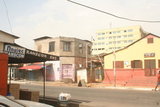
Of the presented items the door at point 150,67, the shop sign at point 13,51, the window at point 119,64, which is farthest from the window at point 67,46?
the shop sign at point 13,51

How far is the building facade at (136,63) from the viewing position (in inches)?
1284

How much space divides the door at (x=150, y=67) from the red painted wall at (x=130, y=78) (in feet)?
2.10

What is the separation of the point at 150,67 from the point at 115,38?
90.8 m

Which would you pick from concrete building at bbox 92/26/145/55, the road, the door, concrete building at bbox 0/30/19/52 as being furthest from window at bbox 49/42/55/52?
concrete building at bbox 92/26/145/55

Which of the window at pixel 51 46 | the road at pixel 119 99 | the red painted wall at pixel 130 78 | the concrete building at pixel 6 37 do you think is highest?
the window at pixel 51 46

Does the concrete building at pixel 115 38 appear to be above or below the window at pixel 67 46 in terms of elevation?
above

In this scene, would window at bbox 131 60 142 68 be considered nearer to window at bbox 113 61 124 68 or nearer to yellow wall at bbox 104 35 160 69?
yellow wall at bbox 104 35 160 69

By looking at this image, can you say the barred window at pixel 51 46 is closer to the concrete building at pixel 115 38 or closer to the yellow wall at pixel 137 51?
the yellow wall at pixel 137 51

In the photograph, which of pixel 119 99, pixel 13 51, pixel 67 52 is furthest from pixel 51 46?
pixel 13 51

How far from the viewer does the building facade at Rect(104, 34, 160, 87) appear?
32619 mm

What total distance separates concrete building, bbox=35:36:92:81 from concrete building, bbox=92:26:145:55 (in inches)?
2645

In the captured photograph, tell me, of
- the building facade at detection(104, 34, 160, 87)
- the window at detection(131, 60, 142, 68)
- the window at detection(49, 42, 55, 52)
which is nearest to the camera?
the building facade at detection(104, 34, 160, 87)

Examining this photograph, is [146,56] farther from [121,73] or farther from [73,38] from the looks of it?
[73,38]

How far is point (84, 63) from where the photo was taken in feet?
160
